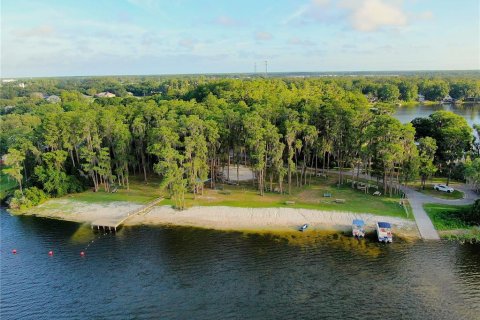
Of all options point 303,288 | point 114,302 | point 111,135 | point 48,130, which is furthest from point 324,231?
point 48,130

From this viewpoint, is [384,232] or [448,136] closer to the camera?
[384,232]

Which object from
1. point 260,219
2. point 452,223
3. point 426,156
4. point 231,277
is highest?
point 426,156

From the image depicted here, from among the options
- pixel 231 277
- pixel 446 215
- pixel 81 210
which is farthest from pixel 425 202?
pixel 81 210

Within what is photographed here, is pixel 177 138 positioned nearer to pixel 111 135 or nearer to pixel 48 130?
pixel 111 135

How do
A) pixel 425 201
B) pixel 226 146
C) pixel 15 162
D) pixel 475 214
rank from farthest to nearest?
pixel 226 146 < pixel 15 162 < pixel 425 201 < pixel 475 214

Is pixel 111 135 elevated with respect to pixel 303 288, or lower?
elevated

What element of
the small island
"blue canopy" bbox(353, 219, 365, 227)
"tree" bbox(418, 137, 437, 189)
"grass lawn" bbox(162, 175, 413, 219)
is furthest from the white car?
"blue canopy" bbox(353, 219, 365, 227)

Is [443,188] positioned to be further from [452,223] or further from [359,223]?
[359,223]

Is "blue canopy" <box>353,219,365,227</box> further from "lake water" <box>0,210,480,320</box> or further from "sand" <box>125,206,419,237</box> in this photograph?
"lake water" <box>0,210,480,320</box>
